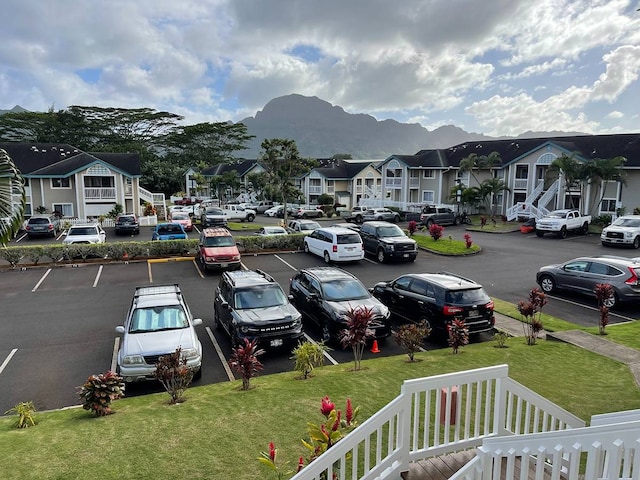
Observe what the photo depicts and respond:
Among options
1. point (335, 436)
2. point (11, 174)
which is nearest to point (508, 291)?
point (335, 436)

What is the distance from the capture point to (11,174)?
24.7ft

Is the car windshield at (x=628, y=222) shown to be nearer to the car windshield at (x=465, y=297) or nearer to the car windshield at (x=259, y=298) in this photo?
the car windshield at (x=465, y=297)

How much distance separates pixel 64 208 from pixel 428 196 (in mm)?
37214

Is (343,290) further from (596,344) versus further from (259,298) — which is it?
(596,344)

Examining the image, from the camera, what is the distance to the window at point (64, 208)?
41.2 m

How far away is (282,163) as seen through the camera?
39281mm

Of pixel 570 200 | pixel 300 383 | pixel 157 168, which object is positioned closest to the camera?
pixel 300 383

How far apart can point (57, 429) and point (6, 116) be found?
87.0m

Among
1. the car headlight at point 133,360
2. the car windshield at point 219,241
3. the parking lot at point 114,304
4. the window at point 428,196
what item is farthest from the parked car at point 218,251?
the window at point 428,196

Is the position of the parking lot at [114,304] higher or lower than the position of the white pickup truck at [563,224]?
lower

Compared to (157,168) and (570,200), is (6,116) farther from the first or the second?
(570,200)

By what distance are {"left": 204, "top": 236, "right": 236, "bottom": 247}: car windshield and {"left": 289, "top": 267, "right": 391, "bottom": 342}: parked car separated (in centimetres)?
840

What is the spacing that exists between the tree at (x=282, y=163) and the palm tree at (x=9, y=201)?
3126 cm

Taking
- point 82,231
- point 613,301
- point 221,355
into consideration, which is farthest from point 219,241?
point 613,301
